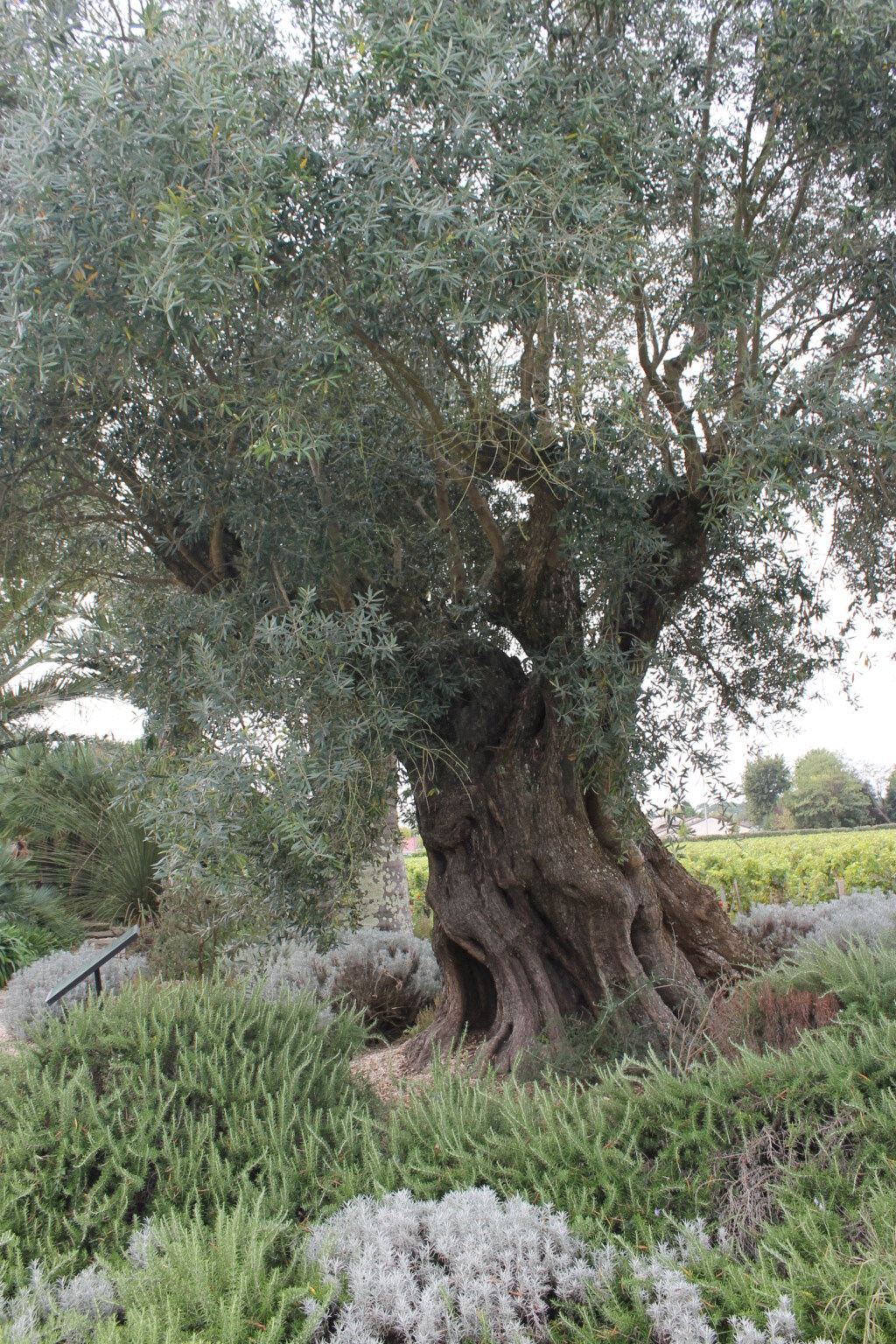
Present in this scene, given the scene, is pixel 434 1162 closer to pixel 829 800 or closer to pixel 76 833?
pixel 76 833

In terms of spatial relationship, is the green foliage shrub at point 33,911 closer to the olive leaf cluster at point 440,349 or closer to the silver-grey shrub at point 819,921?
the olive leaf cluster at point 440,349

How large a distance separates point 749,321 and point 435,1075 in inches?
171

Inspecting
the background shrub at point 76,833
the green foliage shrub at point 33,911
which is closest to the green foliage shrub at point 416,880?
the background shrub at point 76,833

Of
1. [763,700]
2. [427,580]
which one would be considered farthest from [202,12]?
[763,700]

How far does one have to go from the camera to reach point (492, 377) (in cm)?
454

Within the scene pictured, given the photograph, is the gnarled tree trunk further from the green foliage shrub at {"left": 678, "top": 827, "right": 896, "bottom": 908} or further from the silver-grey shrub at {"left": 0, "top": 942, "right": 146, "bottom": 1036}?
the green foliage shrub at {"left": 678, "top": 827, "right": 896, "bottom": 908}

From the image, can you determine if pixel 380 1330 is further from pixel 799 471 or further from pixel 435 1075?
pixel 799 471

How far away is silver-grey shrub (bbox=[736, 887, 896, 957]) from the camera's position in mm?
6625

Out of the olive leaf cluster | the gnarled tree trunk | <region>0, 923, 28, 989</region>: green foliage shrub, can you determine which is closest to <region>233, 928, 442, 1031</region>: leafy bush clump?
the gnarled tree trunk

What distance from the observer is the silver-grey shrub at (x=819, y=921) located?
6.62 meters

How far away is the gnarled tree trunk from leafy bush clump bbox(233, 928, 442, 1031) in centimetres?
139

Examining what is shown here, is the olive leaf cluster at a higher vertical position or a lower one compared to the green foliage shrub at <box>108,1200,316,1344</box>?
higher

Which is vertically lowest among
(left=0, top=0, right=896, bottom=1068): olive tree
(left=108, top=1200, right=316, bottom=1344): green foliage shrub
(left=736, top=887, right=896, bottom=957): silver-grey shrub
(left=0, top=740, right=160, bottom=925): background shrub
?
(left=108, top=1200, right=316, bottom=1344): green foliage shrub

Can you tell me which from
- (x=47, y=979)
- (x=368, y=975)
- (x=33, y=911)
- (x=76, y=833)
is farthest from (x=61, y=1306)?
(x=76, y=833)
